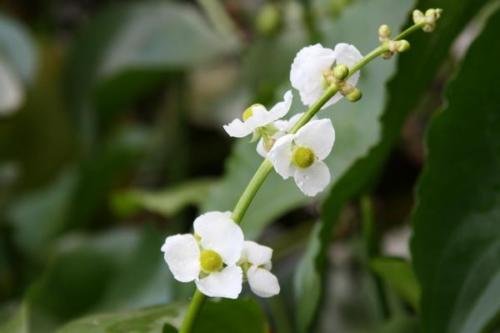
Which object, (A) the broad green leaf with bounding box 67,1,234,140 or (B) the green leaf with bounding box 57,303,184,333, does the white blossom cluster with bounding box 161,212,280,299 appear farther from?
A: (A) the broad green leaf with bounding box 67,1,234,140

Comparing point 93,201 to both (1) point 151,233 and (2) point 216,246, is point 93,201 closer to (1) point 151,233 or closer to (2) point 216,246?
(1) point 151,233

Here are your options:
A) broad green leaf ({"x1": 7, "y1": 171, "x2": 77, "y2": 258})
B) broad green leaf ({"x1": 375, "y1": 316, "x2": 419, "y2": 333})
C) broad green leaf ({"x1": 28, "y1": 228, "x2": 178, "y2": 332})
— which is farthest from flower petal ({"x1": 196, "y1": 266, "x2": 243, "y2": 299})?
broad green leaf ({"x1": 7, "y1": 171, "x2": 77, "y2": 258})

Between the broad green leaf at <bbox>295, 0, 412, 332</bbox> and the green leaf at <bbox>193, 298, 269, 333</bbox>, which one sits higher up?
the broad green leaf at <bbox>295, 0, 412, 332</bbox>

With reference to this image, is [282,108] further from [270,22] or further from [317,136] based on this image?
[270,22]

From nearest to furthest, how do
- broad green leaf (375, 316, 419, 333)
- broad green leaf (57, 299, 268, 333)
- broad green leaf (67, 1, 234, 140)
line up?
broad green leaf (57, 299, 268, 333) → broad green leaf (375, 316, 419, 333) → broad green leaf (67, 1, 234, 140)

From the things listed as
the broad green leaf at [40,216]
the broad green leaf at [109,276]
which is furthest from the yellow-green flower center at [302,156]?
the broad green leaf at [40,216]

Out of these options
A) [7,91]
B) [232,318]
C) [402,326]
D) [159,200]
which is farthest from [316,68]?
[7,91]

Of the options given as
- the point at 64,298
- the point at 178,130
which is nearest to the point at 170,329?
the point at 64,298
